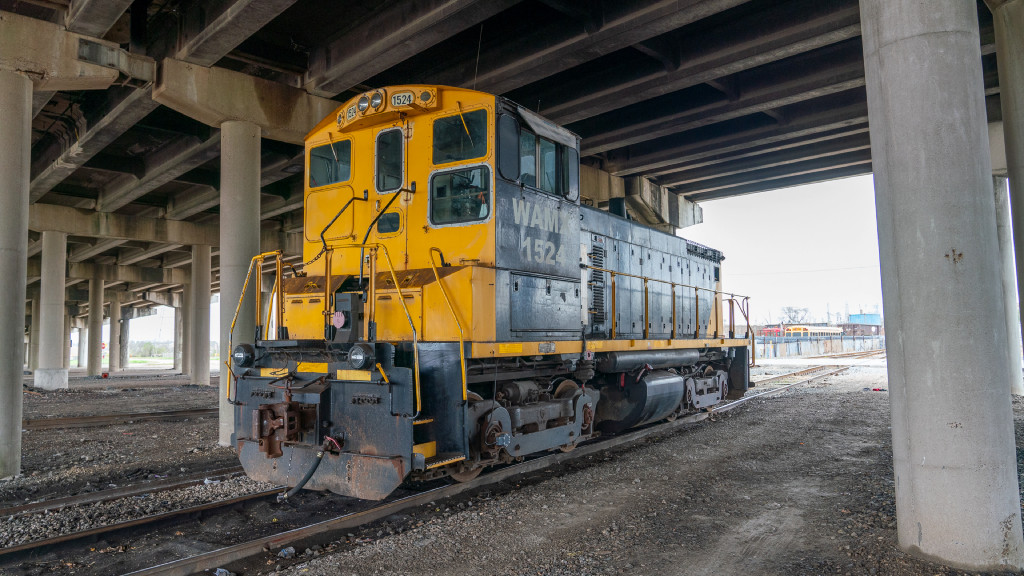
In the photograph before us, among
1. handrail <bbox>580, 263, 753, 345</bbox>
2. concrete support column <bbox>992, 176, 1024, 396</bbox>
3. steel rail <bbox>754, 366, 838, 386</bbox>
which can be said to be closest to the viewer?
handrail <bbox>580, 263, 753, 345</bbox>

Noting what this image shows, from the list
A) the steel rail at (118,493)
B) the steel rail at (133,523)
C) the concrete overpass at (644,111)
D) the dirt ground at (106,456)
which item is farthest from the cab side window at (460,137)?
the dirt ground at (106,456)

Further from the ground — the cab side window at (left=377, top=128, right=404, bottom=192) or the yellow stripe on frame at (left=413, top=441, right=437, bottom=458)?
the cab side window at (left=377, top=128, right=404, bottom=192)

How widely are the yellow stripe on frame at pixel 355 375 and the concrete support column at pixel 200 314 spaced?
20.0m

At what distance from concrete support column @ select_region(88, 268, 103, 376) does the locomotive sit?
30.0 m

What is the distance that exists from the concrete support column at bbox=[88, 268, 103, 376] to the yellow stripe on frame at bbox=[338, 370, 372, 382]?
102ft

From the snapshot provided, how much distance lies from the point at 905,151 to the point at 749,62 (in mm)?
6173

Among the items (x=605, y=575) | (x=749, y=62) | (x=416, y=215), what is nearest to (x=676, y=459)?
(x=605, y=575)

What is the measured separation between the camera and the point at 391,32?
841cm

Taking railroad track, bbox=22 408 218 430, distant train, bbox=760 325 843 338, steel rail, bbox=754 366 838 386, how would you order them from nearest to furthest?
railroad track, bbox=22 408 218 430
steel rail, bbox=754 366 838 386
distant train, bbox=760 325 843 338

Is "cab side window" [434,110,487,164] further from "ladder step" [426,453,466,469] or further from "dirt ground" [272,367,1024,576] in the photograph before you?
"dirt ground" [272,367,1024,576]

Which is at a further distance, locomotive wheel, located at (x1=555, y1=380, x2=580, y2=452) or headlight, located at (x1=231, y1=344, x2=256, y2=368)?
locomotive wheel, located at (x1=555, y1=380, x2=580, y2=452)

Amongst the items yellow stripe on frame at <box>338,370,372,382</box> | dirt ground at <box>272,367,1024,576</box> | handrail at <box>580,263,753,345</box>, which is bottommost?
dirt ground at <box>272,367,1024,576</box>

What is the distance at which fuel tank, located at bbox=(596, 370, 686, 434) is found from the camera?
786cm

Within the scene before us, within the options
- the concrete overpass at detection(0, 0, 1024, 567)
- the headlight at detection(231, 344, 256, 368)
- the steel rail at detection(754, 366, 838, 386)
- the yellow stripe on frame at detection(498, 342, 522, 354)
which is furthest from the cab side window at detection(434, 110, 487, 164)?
the steel rail at detection(754, 366, 838, 386)
